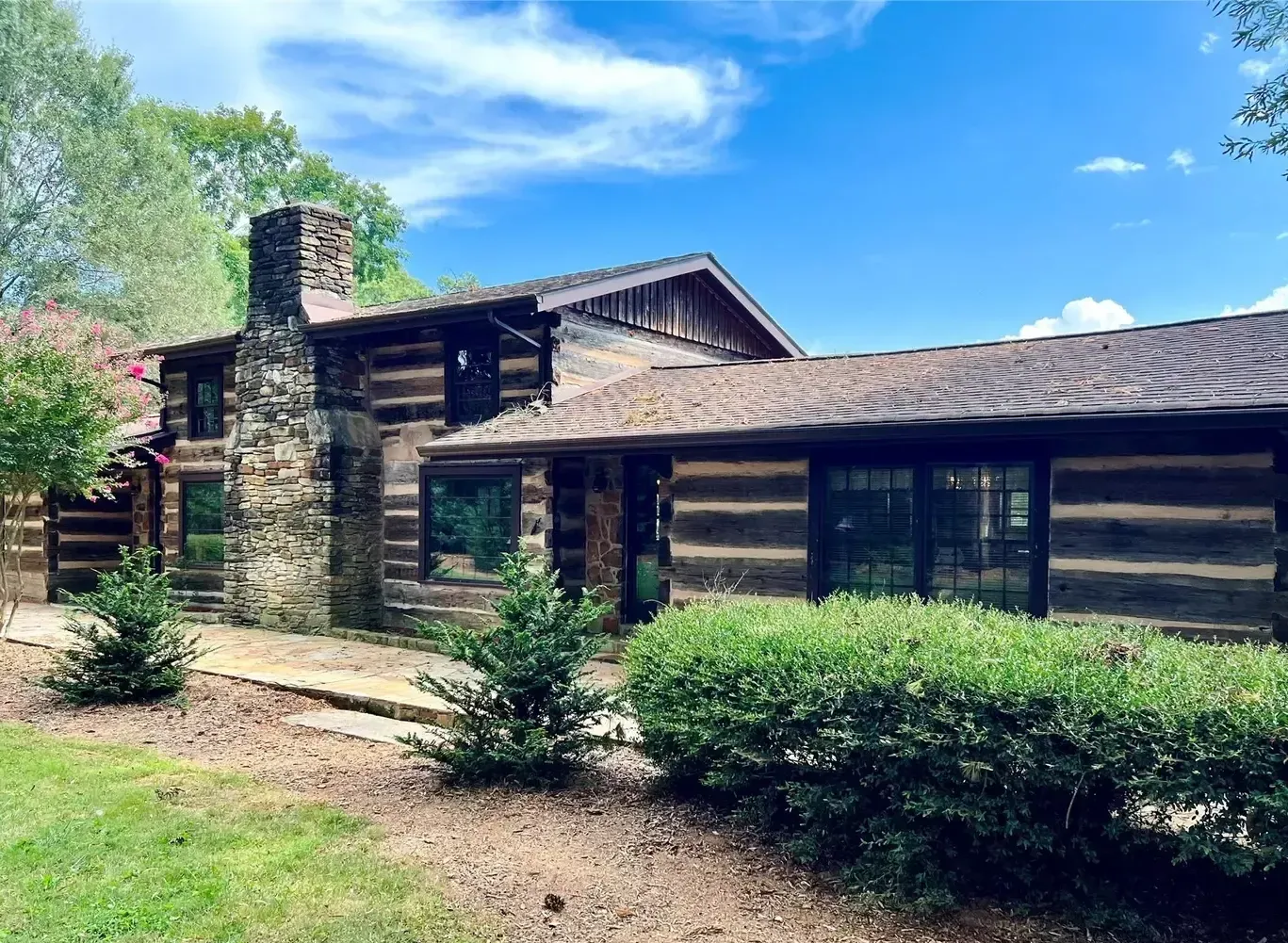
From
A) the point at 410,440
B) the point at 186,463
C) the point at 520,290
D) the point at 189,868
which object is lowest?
the point at 189,868

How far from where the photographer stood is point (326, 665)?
9.80 metres

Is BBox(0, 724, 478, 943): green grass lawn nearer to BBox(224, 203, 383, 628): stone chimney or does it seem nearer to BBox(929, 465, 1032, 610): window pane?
BBox(929, 465, 1032, 610): window pane

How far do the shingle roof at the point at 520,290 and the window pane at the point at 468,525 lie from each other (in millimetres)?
2413

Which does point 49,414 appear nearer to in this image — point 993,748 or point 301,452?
point 301,452

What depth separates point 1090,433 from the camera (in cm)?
711

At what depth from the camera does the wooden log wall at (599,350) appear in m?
11.6

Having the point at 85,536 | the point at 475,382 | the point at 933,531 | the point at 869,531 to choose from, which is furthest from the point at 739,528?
the point at 85,536

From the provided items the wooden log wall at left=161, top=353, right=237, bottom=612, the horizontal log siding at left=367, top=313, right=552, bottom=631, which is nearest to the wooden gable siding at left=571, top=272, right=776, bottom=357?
the horizontal log siding at left=367, top=313, right=552, bottom=631

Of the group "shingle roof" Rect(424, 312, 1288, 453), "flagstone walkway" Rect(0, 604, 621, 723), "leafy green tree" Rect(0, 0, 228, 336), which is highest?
"leafy green tree" Rect(0, 0, 228, 336)

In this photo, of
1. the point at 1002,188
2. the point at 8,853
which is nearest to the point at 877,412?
the point at 8,853

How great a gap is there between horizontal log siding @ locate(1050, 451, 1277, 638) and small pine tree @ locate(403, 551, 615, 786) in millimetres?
4631

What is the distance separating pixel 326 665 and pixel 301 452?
4.21 metres

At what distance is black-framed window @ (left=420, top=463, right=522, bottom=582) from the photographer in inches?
453

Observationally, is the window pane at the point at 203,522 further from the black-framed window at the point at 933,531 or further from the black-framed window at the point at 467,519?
the black-framed window at the point at 933,531
